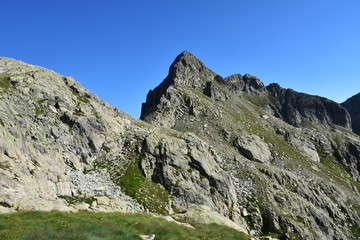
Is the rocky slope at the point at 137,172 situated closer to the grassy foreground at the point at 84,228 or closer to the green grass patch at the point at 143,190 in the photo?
the green grass patch at the point at 143,190

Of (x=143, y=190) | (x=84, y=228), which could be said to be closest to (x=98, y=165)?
(x=143, y=190)

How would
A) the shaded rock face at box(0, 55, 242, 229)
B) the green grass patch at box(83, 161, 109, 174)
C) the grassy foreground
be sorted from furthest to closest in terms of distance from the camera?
the green grass patch at box(83, 161, 109, 174) → the shaded rock face at box(0, 55, 242, 229) → the grassy foreground

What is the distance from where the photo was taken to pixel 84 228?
18891 millimetres

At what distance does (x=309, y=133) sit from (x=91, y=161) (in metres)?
133

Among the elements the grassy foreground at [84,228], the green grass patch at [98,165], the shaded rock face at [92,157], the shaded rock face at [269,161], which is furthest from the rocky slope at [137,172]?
the grassy foreground at [84,228]

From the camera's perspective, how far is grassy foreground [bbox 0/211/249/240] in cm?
1619

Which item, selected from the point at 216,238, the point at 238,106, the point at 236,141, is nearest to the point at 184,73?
the point at 238,106

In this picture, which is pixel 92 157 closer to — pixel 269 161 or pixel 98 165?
pixel 98 165

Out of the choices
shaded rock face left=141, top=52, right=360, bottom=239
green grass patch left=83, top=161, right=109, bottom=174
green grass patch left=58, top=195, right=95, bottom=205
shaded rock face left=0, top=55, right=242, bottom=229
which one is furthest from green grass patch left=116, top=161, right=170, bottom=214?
shaded rock face left=141, top=52, right=360, bottom=239

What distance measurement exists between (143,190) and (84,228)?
3009cm

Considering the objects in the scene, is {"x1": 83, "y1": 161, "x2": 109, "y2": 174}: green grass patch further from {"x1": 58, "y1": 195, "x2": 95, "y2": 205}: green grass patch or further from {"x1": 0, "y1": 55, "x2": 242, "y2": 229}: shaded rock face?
{"x1": 58, "y1": 195, "x2": 95, "y2": 205}: green grass patch

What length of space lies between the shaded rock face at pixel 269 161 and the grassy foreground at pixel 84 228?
118 ft

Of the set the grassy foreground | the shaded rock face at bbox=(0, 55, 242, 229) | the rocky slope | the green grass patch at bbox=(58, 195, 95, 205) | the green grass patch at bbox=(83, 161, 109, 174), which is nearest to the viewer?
the grassy foreground

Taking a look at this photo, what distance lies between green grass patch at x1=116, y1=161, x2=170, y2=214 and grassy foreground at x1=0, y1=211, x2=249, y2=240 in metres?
20.6
